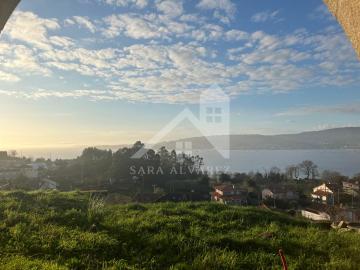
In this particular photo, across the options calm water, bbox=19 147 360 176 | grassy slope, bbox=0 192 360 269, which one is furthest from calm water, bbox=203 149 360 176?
grassy slope, bbox=0 192 360 269

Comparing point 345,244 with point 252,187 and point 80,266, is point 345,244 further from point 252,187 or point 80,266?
point 252,187

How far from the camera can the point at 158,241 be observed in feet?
15.3

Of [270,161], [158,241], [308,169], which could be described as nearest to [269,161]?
[270,161]

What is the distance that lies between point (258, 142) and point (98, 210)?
11631 centimetres

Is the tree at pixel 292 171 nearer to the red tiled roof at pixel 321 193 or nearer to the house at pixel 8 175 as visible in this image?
the red tiled roof at pixel 321 193

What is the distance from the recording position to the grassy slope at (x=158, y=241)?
3.84m

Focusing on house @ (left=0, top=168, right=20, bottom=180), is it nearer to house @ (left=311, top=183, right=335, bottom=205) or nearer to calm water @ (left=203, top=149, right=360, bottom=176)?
calm water @ (left=203, top=149, right=360, bottom=176)

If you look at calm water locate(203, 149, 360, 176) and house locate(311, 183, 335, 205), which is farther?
calm water locate(203, 149, 360, 176)

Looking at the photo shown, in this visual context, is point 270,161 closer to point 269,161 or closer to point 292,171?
point 269,161

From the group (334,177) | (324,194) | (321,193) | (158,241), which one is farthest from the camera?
(334,177)

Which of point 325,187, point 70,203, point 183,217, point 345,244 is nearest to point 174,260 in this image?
point 183,217

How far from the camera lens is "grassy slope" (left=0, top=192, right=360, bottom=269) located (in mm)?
3840

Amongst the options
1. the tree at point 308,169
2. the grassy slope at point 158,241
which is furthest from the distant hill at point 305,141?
the grassy slope at point 158,241

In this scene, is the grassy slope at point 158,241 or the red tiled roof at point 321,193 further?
the red tiled roof at point 321,193
